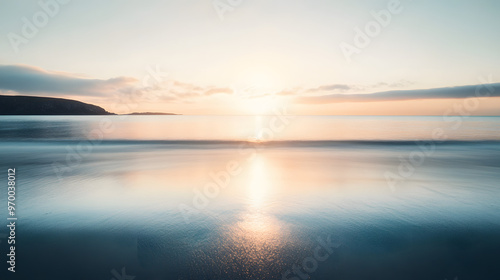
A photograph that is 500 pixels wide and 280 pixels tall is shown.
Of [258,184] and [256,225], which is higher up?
[258,184]

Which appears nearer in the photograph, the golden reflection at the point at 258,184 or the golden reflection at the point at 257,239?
the golden reflection at the point at 257,239

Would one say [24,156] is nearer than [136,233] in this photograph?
No

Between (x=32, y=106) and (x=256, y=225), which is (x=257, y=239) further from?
(x=32, y=106)

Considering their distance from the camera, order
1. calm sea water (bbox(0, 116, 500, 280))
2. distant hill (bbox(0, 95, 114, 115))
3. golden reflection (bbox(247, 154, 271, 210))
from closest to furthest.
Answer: calm sea water (bbox(0, 116, 500, 280)) → golden reflection (bbox(247, 154, 271, 210)) → distant hill (bbox(0, 95, 114, 115))

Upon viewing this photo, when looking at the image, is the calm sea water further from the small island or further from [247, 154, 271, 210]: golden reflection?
the small island

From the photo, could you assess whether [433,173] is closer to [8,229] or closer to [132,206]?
[132,206]

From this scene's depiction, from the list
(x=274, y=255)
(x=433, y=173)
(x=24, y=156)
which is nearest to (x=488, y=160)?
(x=433, y=173)

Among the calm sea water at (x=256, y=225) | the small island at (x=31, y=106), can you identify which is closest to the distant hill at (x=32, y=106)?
the small island at (x=31, y=106)

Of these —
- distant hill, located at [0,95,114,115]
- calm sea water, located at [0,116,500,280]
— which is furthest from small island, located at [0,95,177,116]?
calm sea water, located at [0,116,500,280]

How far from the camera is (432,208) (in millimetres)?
8789

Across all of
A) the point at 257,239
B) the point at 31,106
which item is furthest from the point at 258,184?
the point at 31,106

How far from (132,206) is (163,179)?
3983 millimetres

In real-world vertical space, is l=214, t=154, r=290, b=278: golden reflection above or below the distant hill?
below

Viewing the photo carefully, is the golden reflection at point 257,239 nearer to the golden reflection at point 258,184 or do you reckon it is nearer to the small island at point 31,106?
the golden reflection at point 258,184
